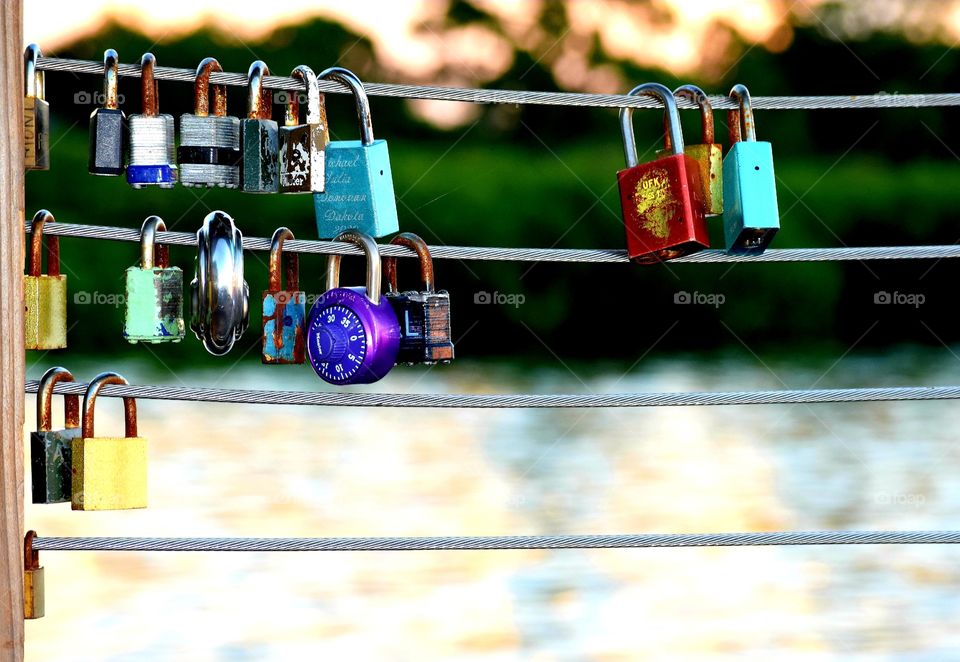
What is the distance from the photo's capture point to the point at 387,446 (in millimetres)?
5438

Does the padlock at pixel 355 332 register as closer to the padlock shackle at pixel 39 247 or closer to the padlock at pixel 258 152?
the padlock at pixel 258 152

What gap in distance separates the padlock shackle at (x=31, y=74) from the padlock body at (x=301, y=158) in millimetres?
293

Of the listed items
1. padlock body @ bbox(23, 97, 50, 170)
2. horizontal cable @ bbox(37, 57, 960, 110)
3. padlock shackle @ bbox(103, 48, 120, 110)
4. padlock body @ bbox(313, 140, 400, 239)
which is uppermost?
padlock shackle @ bbox(103, 48, 120, 110)

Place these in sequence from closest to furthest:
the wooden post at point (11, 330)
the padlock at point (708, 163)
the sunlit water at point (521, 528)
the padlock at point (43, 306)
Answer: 1. the wooden post at point (11, 330)
2. the padlock at point (43, 306)
3. the padlock at point (708, 163)
4. the sunlit water at point (521, 528)

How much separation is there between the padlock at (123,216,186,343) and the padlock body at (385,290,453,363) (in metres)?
0.27

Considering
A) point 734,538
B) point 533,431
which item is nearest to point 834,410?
point 533,431

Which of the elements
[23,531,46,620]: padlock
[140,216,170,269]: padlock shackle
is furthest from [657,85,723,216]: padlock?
[23,531,46,620]: padlock

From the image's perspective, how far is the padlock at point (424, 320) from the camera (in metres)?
1.54

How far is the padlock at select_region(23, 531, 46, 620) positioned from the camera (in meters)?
1.45

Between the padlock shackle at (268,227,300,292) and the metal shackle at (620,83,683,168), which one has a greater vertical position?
the metal shackle at (620,83,683,168)

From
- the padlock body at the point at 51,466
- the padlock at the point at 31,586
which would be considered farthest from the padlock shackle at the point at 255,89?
the padlock at the point at 31,586

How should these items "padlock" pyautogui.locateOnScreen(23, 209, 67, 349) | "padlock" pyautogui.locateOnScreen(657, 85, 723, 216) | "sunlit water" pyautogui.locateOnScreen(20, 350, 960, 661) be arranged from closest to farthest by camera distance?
"padlock" pyautogui.locateOnScreen(23, 209, 67, 349) < "padlock" pyautogui.locateOnScreen(657, 85, 723, 216) < "sunlit water" pyautogui.locateOnScreen(20, 350, 960, 661)

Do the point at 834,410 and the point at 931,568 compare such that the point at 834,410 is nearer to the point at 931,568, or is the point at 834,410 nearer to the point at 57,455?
the point at 931,568

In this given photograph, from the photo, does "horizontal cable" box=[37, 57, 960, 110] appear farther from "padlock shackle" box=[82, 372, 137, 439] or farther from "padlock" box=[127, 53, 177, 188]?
"padlock shackle" box=[82, 372, 137, 439]
